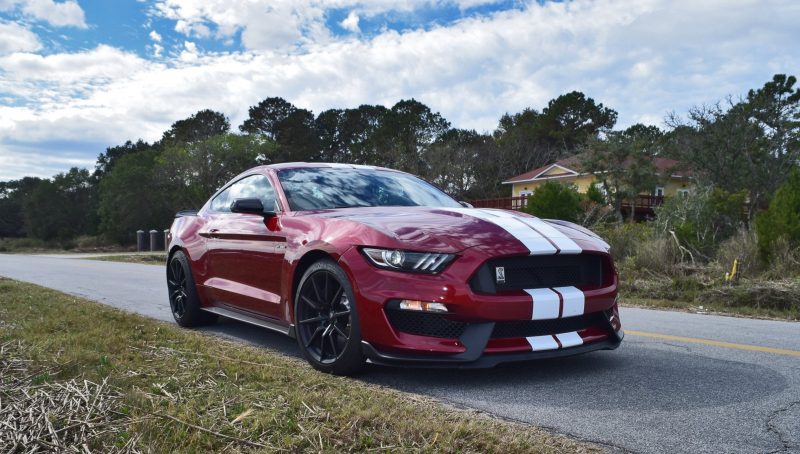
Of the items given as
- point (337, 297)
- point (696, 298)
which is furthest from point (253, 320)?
point (696, 298)

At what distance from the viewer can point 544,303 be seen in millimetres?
3988

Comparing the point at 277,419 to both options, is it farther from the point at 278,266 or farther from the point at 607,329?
the point at 607,329

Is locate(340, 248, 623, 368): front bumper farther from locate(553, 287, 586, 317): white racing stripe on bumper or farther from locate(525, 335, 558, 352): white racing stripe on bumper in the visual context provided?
locate(553, 287, 586, 317): white racing stripe on bumper

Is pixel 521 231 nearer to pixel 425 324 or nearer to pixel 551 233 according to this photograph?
pixel 551 233

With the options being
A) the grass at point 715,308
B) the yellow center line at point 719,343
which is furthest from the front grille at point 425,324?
the grass at point 715,308

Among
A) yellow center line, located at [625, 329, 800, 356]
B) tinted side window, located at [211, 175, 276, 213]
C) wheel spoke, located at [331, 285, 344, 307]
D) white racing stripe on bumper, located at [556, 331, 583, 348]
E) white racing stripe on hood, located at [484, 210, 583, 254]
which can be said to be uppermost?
tinted side window, located at [211, 175, 276, 213]

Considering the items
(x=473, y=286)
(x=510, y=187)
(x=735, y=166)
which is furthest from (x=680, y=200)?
(x=510, y=187)

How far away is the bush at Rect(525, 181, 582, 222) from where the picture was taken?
17375 mm

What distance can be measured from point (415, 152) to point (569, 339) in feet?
176

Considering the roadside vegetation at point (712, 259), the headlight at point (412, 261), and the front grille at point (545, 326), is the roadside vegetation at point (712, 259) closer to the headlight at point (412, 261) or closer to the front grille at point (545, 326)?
the front grille at point (545, 326)

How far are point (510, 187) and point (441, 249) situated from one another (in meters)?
54.9

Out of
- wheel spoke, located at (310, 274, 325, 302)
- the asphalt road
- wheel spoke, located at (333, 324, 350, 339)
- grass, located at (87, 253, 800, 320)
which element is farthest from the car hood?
grass, located at (87, 253, 800, 320)

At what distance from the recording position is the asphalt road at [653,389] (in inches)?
123

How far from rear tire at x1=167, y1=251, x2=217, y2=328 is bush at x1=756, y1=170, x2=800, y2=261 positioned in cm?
804
